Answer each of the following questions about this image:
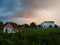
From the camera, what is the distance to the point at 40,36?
1675 cm

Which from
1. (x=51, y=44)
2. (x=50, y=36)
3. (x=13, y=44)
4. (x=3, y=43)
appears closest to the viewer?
(x=3, y=43)

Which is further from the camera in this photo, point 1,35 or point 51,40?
point 51,40

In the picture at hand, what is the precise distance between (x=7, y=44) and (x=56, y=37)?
5.89 m

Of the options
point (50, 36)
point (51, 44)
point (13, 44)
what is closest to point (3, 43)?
point (13, 44)

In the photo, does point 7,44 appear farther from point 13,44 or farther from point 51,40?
point 51,40

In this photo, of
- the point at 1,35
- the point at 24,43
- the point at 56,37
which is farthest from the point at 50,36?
the point at 1,35

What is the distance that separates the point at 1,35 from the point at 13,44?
1.02 metres

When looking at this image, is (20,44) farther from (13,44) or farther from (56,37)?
(56,37)

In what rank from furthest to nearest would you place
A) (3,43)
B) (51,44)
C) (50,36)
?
(50,36)
(51,44)
(3,43)

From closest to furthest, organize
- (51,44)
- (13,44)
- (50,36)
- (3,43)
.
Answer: (3,43) < (13,44) < (51,44) < (50,36)

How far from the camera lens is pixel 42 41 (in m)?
15.4

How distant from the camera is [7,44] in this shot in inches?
403

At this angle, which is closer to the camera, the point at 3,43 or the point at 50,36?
the point at 3,43

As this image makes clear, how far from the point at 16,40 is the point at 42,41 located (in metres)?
3.95
